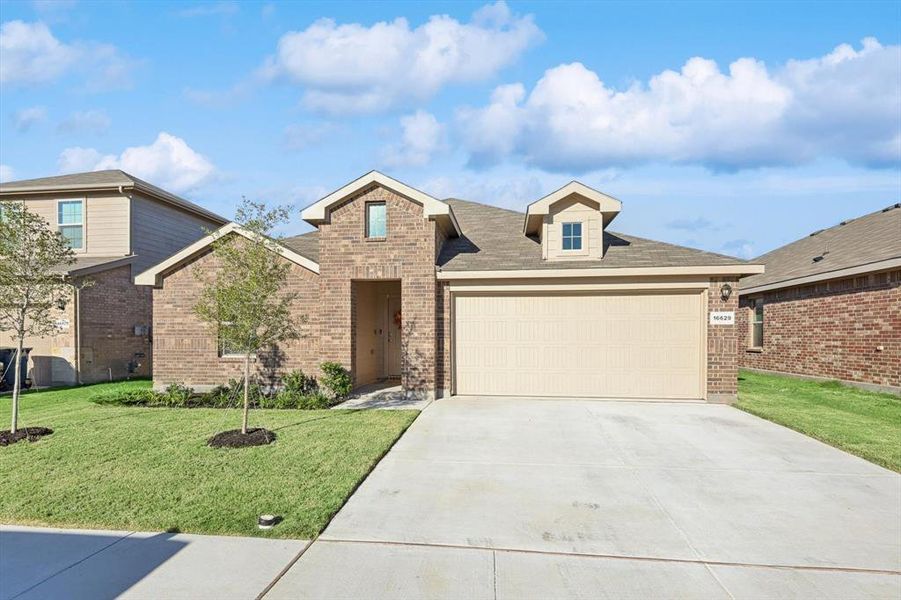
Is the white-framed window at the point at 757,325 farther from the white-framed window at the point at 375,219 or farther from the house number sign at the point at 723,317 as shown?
the white-framed window at the point at 375,219

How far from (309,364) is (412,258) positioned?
3.60 meters

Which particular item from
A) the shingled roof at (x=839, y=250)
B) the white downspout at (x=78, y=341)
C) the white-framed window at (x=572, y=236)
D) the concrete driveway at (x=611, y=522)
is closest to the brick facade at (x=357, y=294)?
the white-framed window at (x=572, y=236)

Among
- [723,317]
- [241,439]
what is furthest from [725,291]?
[241,439]

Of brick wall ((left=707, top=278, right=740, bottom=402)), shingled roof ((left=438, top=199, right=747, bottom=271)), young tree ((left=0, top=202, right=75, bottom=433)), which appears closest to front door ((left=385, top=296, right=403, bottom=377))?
shingled roof ((left=438, top=199, right=747, bottom=271))

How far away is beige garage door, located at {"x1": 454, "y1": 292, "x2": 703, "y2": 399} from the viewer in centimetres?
1032

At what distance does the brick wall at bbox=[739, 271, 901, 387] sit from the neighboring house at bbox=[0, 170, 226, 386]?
21.6 meters

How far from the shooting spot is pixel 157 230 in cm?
1706

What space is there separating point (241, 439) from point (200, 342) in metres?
5.56

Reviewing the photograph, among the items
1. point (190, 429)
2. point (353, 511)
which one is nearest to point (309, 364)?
point (190, 429)

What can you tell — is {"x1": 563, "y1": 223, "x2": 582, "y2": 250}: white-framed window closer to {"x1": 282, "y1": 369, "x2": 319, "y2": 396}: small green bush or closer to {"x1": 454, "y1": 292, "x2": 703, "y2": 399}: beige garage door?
{"x1": 454, "y1": 292, "x2": 703, "y2": 399}: beige garage door

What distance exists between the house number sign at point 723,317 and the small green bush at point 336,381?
8.28 metres

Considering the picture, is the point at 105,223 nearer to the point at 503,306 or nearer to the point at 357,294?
the point at 357,294

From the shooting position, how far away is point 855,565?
3.65m

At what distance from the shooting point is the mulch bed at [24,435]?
6961 mm
